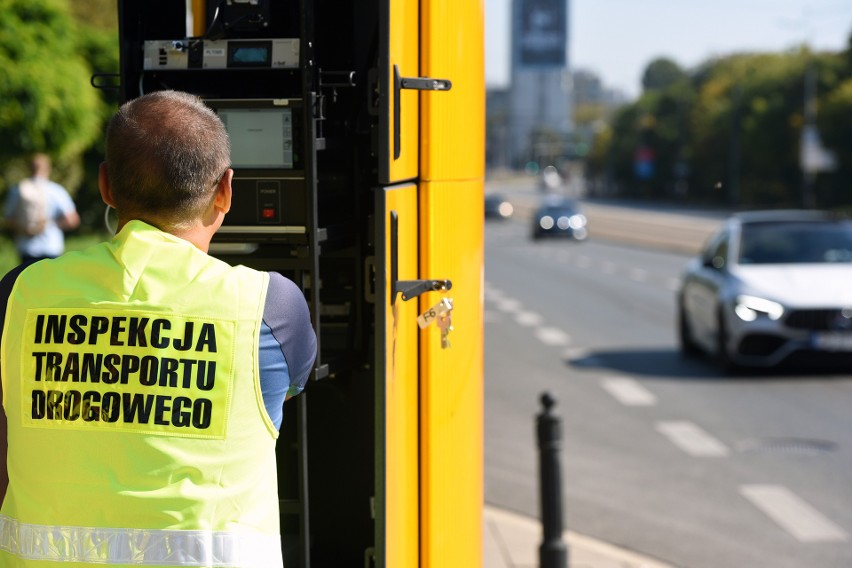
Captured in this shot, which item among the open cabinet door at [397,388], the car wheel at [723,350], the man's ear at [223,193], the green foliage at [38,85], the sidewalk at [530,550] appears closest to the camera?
the man's ear at [223,193]

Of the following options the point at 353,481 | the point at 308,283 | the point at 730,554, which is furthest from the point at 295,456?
the point at 730,554

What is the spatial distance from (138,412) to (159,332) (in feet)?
0.47

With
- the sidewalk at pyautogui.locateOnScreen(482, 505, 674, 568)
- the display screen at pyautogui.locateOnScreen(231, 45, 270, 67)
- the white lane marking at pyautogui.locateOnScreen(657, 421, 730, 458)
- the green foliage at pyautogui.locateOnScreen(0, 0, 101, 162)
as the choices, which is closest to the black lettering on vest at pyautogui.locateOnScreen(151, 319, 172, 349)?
the display screen at pyautogui.locateOnScreen(231, 45, 270, 67)

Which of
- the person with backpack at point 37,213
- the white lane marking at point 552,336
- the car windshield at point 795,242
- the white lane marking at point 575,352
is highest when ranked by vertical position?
the person with backpack at point 37,213

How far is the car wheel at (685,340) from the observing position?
14.6 meters

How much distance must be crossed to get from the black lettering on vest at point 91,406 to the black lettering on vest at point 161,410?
0.11m

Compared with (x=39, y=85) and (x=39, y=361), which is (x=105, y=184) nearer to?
(x=39, y=361)

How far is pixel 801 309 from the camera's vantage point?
12.4 m

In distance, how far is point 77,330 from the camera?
2.46 metres

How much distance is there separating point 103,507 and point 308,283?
1.60 m

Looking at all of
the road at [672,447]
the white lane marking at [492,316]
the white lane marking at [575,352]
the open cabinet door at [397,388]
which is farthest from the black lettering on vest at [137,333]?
the white lane marking at [492,316]

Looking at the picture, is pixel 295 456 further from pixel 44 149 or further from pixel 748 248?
pixel 44 149

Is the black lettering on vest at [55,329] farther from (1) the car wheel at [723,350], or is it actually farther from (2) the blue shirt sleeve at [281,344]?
(1) the car wheel at [723,350]

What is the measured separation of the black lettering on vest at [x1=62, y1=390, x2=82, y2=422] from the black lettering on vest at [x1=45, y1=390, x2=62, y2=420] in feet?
0.04
